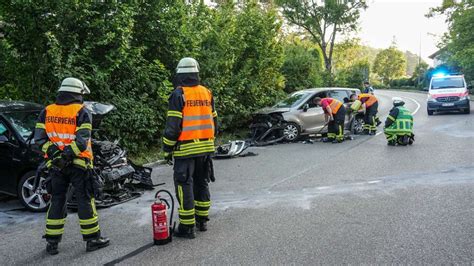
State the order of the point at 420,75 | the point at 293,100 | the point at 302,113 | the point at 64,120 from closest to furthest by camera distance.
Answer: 1. the point at 64,120
2. the point at 302,113
3. the point at 293,100
4. the point at 420,75

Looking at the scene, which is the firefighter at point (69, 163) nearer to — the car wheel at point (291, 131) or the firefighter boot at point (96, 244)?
the firefighter boot at point (96, 244)

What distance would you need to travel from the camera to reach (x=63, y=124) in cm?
473

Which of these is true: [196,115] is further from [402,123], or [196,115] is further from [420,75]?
[420,75]

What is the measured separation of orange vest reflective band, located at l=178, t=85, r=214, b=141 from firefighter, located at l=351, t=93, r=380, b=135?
35.3 ft

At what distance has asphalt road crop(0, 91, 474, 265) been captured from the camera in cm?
446

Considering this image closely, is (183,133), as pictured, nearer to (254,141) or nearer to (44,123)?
(44,123)

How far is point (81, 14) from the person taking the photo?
31.0 ft

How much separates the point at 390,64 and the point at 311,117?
7824cm

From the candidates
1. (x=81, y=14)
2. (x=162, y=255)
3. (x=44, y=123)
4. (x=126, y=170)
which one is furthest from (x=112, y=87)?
(x=162, y=255)

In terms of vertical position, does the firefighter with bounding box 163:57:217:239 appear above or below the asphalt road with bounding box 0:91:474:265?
above

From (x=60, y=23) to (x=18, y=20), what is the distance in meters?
0.81

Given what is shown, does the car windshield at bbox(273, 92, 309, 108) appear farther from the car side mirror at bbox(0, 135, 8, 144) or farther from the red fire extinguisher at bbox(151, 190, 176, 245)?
the red fire extinguisher at bbox(151, 190, 176, 245)

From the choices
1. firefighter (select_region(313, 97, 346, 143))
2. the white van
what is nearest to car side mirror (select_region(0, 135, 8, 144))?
firefighter (select_region(313, 97, 346, 143))

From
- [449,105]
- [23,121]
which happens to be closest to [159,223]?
[23,121]
